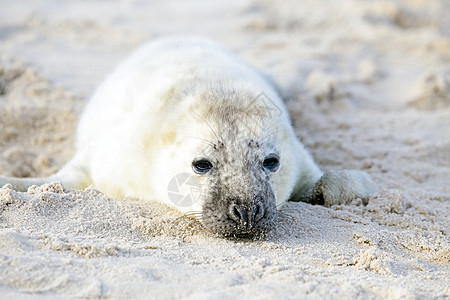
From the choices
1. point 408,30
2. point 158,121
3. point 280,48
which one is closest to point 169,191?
point 158,121

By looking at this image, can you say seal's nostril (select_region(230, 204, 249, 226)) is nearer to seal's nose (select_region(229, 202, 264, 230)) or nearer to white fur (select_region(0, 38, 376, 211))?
seal's nose (select_region(229, 202, 264, 230))

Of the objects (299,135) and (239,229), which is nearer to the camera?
(239,229)

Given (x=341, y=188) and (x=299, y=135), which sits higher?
(x=299, y=135)

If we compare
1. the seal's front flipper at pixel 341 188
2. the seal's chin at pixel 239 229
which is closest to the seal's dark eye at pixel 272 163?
the seal's chin at pixel 239 229

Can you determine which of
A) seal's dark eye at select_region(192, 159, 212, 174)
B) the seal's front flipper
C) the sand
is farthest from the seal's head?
the seal's front flipper

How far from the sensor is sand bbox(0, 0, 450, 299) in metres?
2.01

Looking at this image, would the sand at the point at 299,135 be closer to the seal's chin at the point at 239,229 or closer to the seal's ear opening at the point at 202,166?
the seal's chin at the point at 239,229

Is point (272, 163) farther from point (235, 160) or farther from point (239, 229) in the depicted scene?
point (239, 229)

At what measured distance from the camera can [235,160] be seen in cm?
261

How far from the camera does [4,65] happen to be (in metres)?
5.34

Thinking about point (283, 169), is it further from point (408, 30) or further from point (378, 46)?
point (408, 30)

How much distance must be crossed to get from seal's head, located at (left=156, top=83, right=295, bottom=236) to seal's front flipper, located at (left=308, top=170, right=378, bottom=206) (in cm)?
31

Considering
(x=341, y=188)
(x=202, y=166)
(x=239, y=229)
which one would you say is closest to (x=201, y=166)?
(x=202, y=166)

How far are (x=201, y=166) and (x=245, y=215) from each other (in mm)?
382
